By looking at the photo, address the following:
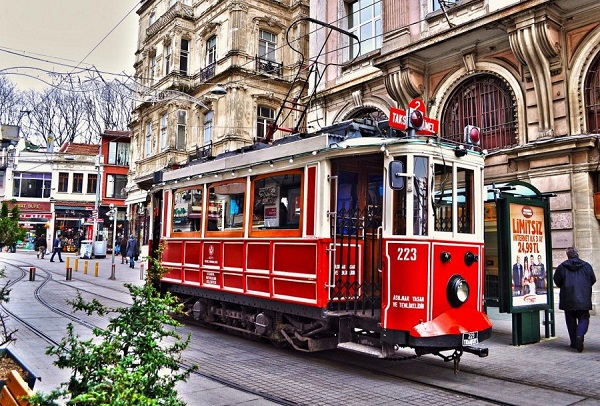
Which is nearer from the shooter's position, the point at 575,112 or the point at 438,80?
the point at 575,112

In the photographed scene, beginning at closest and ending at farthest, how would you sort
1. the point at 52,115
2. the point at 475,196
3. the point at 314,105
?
the point at 475,196, the point at 314,105, the point at 52,115

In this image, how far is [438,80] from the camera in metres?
16.3

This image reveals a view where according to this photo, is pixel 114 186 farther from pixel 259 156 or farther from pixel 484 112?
pixel 259 156

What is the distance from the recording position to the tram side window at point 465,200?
723 cm

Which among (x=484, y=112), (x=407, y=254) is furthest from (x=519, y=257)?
(x=484, y=112)

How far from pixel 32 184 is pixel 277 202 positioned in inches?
1931

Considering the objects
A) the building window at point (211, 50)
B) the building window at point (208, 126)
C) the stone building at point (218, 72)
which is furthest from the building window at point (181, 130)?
the building window at point (211, 50)

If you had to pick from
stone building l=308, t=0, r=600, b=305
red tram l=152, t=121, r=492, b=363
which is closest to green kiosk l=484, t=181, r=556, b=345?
red tram l=152, t=121, r=492, b=363

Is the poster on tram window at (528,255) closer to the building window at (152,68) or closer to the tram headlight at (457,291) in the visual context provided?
the tram headlight at (457,291)

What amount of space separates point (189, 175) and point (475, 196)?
5.97 m

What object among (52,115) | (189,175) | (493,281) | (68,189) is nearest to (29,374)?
(189,175)

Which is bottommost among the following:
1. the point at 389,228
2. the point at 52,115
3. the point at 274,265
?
the point at 274,265

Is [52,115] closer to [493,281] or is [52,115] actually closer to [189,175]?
[189,175]

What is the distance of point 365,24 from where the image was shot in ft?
63.5
